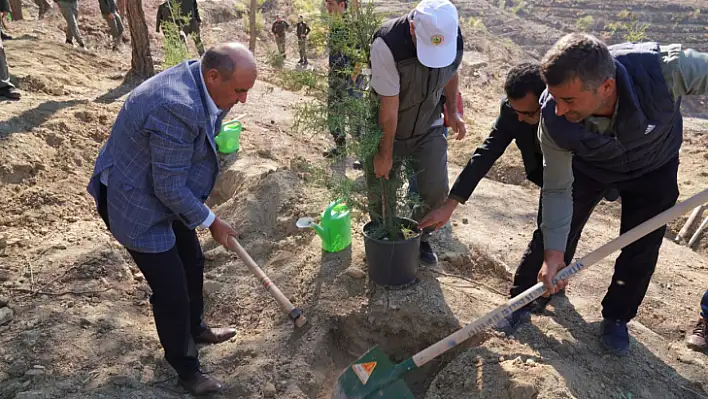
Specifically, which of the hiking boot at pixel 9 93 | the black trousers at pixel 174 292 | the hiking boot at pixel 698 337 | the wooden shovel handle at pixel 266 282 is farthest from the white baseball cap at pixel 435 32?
the hiking boot at pixel 9 93

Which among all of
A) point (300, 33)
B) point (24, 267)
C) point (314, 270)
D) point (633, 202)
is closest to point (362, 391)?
point (314, 270)

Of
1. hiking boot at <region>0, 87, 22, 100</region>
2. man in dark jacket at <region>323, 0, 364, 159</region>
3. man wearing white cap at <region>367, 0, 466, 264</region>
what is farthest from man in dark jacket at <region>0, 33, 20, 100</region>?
man wearing white cap at <region>367, 0, 466, 264</region>

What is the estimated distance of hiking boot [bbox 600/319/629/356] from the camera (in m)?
2.72

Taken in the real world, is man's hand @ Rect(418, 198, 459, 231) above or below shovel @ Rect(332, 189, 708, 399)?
above

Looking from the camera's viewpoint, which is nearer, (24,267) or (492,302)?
(492,302)

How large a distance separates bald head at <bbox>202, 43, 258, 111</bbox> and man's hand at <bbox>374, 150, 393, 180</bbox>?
3.25 ft

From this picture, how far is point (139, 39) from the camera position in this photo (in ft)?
24.0

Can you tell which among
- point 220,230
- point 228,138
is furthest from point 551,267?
point 228,138

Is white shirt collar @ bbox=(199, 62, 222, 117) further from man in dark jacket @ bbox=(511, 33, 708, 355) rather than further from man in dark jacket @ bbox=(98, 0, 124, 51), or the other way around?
man in dark jacket @ bbox=(98, 0, 124, 51)

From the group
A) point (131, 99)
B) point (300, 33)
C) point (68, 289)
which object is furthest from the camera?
point (300, 33)

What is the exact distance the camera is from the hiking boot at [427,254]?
342 centimetres

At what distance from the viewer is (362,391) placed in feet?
8.55

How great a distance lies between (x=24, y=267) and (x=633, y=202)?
12.8 ft

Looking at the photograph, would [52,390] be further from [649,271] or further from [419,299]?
[649,271]
